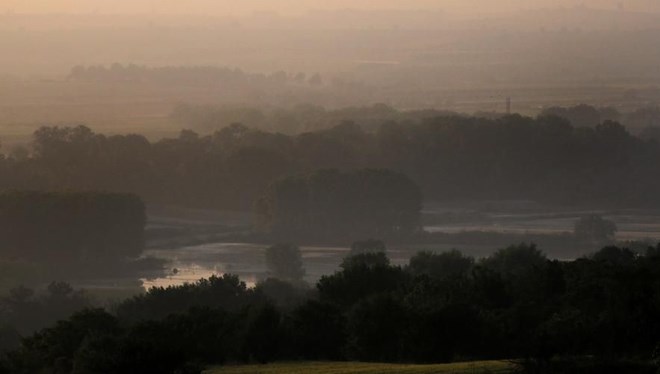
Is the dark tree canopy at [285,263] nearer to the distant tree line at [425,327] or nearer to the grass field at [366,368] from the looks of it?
the distant tree line at [425,327]

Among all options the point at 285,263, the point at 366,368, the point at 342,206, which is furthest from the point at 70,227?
the point at 366,368

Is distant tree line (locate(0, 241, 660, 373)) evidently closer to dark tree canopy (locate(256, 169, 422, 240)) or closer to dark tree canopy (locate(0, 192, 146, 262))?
dark tree canopy (locate(0, 192, 146, 262))

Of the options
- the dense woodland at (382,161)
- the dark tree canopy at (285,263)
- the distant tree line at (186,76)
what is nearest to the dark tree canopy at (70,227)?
the dark tree canopy at (285,263)

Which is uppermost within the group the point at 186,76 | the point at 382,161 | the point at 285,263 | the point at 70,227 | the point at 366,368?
the point at 186,76

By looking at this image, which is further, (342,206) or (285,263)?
(342,206)

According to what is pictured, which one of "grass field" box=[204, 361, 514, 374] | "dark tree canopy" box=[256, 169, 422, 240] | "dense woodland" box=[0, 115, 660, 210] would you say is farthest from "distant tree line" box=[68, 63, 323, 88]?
"grass field" box=[204, 361, 514, 374]

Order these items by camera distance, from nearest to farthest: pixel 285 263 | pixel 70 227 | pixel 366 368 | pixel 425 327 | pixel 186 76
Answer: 1. pixel 366 368
2. pixel 425 327
3. pixel 285 263
4. pixel 70 227
5. pixel 186 76

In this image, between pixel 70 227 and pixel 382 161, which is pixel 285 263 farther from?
pixel 382 161
